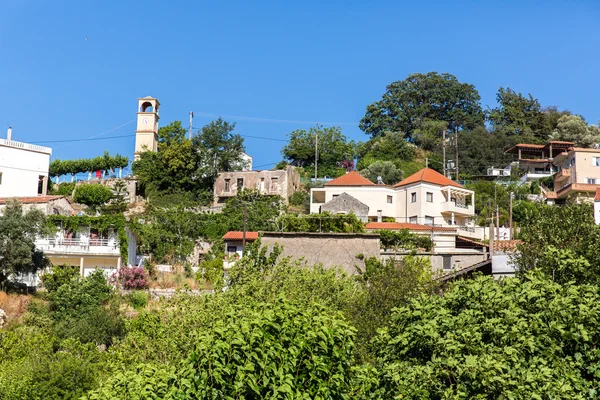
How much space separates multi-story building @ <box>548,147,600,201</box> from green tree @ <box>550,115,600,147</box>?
1128cm

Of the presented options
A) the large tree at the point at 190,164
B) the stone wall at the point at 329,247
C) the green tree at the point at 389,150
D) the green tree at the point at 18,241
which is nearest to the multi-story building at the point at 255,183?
the large tree at the point at 190,164

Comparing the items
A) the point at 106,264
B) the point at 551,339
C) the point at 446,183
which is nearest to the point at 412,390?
the point at 551,339

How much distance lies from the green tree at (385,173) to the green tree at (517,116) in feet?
71.1

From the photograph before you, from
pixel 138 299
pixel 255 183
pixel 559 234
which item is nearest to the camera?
pixel 559 234

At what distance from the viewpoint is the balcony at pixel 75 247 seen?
1789 inches

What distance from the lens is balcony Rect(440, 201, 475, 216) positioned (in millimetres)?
61688

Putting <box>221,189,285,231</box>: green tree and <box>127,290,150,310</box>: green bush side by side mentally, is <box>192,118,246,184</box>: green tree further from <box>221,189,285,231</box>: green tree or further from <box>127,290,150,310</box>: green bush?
<box>127,290,150,310</box>: green bush

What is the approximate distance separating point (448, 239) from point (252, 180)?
21.7 meters

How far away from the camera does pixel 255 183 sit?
64.8m

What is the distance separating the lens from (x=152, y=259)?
49438mm

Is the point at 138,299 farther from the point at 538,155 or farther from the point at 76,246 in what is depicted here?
the point at 538,155

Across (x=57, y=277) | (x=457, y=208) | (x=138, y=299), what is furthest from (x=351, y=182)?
(x=57, y=277)

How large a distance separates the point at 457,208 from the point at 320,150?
19340 mm

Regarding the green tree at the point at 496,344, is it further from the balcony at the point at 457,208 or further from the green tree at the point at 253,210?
the balcony at the point at 457,208
